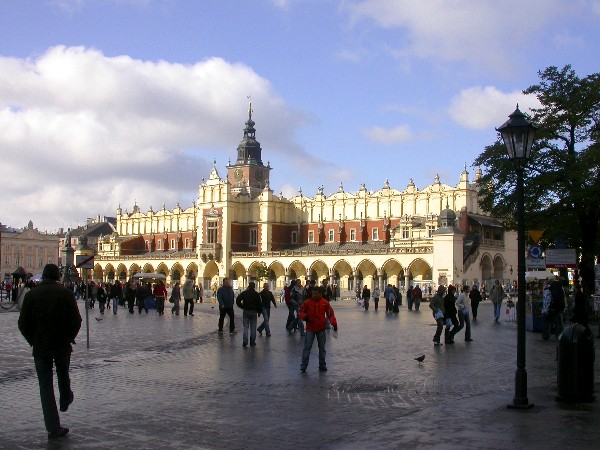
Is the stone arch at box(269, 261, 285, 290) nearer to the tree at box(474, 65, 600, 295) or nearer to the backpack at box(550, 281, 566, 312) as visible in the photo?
the tree at box(474, 65, 600, 295)

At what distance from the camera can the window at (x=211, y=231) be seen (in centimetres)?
8456

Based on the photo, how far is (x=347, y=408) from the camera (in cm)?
912

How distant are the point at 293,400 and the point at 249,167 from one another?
84039 mm

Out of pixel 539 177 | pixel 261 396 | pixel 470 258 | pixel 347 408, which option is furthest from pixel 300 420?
pixel 470 258

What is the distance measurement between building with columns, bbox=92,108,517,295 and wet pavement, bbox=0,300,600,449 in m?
42.8

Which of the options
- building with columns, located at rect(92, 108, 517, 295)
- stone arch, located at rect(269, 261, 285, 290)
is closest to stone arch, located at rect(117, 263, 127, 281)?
building with columns, located at rect(92, 108, 517, 295)

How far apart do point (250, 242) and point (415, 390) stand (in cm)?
7519

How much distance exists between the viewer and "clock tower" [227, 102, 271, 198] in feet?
305

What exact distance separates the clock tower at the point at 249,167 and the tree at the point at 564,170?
6359 cm

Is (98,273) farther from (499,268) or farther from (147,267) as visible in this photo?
(499,268)

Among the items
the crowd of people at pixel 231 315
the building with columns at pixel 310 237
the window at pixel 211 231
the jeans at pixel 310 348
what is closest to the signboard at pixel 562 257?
the crowd of people at pixel 231 315

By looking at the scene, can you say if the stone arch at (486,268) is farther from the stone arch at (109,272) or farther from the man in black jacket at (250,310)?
the stone arch at (109,272)

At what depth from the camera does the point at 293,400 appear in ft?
31.8

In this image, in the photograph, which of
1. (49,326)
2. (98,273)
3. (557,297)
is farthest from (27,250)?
(49,326)
